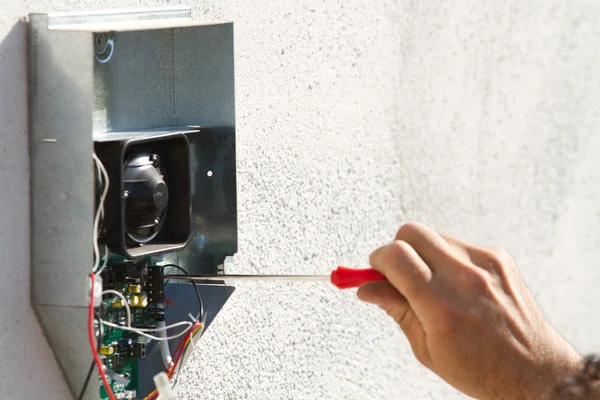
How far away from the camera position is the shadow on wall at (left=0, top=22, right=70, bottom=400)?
95cm

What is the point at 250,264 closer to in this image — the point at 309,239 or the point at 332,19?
the point at 309,239

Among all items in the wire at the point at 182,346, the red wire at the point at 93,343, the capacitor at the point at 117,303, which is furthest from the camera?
the wire at the point at 182,346

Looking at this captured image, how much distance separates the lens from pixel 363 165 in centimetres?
184

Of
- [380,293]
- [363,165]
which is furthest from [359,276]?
[363,165]

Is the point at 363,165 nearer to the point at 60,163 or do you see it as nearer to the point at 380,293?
the point at 380,293

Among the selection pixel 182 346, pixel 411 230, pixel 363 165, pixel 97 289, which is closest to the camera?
pixel 97 289

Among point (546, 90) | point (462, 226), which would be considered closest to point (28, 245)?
point (462, 226)

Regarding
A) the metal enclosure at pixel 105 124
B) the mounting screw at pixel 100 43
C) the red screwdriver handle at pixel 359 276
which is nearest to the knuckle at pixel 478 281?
the red screwdriver handle at pixel 359 276

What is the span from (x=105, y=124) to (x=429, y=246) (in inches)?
16.9

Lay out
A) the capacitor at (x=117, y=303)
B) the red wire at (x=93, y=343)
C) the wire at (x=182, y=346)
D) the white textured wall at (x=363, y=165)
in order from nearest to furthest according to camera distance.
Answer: the red wire at (x=93, y=343) < the capacitor at (x=117, y=303) < the wire at (x=182, y=346) < the white textured wall at (x=363, y=165)

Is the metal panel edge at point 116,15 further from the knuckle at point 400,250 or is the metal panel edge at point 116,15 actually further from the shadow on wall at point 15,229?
the knuckle at point 400,250

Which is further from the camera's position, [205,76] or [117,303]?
[205,76]

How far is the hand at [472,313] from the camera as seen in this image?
98cm

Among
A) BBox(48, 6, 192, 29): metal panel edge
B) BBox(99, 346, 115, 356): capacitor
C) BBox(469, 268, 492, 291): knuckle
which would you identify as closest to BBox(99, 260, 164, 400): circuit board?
BBox(99, 346, 115, 356): capacitor
